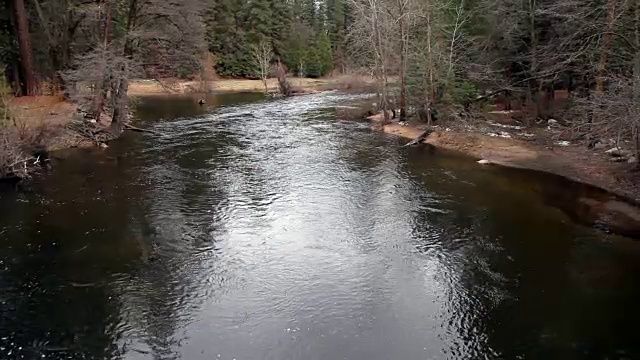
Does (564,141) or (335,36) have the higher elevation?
(335,36)

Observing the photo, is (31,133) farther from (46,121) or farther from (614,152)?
(614,152)

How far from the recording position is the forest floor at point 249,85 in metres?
54.1

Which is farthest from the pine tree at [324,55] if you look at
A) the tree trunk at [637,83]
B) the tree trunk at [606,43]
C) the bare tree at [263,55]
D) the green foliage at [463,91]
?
the tree trunk at [637,83]

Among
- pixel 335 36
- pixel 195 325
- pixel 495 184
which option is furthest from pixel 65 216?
pixel 335 36

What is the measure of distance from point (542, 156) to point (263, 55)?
50278mm

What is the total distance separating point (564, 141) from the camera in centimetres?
2575

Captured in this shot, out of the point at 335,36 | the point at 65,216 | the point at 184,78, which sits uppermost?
the point at 335,36

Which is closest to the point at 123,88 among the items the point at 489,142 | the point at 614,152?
the point at 489,142

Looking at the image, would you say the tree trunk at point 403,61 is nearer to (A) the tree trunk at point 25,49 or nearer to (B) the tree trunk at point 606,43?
(B) the tree trunk at point 606,43

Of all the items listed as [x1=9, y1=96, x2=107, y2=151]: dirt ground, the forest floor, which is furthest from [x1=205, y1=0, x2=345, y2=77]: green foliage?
[x1=9, y1=96, x2=107, y2=151]: dirt ground

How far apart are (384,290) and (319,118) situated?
26539 mm

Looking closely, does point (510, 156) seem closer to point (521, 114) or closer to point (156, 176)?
point (521, 114)

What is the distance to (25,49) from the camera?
3095cm

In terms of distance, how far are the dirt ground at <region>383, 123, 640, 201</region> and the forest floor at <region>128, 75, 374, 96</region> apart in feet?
75.5
